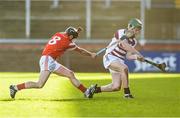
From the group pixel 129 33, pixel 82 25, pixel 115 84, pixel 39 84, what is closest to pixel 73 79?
pixel 39 84

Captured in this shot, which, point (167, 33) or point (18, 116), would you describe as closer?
point (18, 116)

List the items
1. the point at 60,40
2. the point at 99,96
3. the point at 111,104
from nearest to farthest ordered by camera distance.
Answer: the point at 111,104, the point at 60,40, the point at 99,96

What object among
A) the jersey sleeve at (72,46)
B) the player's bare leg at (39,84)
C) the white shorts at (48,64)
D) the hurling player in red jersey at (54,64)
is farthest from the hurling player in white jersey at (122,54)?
the player's bare leg at (39,84)

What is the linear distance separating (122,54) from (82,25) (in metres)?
18.1

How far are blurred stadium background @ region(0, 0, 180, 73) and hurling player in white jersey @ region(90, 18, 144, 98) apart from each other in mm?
16256

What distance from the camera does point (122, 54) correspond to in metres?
14.8

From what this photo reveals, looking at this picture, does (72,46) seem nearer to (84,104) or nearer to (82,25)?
(84,104)

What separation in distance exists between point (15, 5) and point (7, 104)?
66.9 ft

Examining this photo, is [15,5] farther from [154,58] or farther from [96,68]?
[154,58]

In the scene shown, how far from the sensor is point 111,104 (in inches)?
537

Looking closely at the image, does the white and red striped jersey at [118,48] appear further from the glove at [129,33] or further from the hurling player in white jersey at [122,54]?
the glove at [129,33]

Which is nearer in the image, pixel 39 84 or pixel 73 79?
pixel 39 84

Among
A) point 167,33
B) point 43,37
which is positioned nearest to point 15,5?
point 43,37

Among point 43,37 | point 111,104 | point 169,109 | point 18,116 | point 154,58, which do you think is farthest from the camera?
point 43,37
